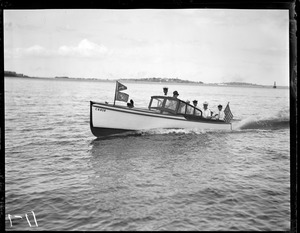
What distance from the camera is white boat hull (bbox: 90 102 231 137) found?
5.55 metres

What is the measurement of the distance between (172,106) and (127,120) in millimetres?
1151

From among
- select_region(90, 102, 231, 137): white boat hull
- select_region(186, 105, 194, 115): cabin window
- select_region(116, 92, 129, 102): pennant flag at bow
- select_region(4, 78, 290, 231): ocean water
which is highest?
select_region(116, 92, 129, 102): pennant flag at bow

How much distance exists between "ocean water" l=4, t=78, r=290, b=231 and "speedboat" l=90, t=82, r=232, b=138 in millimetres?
175

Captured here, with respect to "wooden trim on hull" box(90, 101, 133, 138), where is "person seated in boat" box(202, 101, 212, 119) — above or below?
above

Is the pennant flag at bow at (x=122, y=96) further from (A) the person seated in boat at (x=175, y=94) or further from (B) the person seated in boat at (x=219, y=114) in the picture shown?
(B) the person seated in boat at (x=219, y=114)

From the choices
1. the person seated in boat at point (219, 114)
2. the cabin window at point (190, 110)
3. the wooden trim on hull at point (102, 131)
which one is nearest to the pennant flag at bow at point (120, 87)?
the wooden trim on hull at point (102, 131)

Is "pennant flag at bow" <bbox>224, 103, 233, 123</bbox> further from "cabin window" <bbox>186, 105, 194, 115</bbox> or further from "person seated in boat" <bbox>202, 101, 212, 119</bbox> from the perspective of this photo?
"cabin window" <bbox>186, 105, 194, 115</bbox>

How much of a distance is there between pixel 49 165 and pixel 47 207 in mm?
1031

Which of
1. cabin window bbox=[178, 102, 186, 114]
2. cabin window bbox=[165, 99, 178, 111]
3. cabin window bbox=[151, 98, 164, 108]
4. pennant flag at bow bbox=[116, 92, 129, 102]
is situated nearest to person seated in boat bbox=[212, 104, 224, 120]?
cabin window bbox=[178, 102, 186, 114]

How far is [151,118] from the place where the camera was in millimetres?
5863

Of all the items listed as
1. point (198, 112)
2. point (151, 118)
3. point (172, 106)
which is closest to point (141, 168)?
point (151, 118)

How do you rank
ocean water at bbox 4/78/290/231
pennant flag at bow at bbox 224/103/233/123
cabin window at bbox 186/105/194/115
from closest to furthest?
ocean water at bbox 4/78/290/231 < pennant flag at bow at bbox 224/103/233/123 < cabin window at bbox 186/105/194/115

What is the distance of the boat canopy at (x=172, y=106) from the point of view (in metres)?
5.87

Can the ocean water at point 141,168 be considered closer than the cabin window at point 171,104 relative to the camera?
Yes
